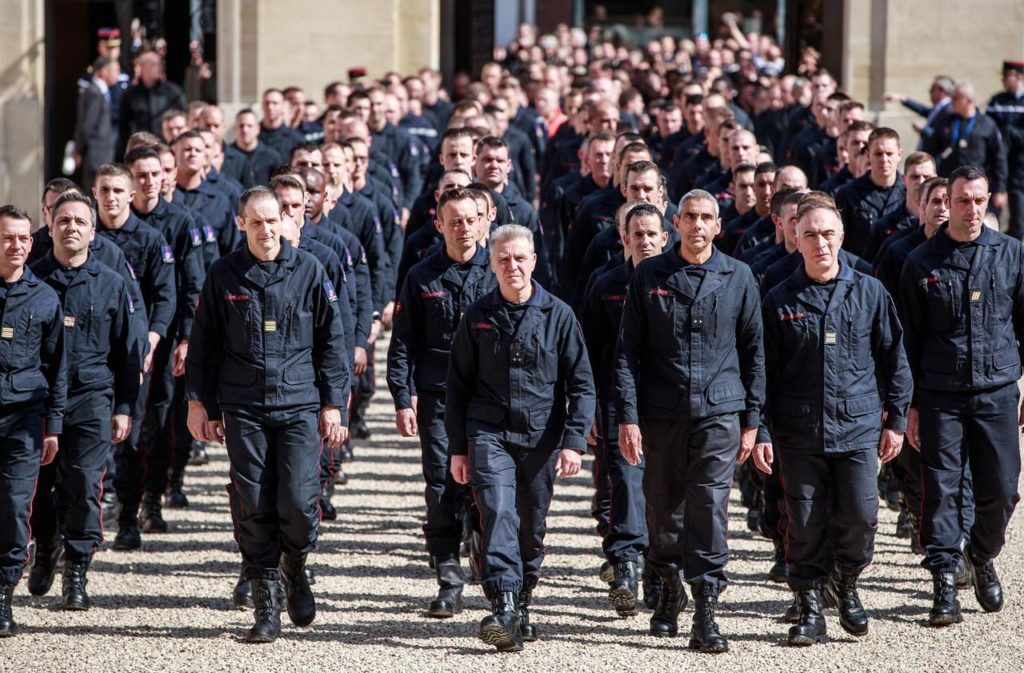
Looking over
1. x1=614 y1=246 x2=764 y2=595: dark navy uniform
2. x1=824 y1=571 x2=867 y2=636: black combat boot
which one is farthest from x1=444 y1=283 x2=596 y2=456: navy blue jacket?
x1=824 y1=571 x2=867 y2=636: black combat boot

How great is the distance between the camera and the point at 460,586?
8891 millimetres

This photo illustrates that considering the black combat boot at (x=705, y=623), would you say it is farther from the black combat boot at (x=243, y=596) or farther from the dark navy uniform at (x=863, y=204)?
the dark navy uniform at (x=863, y=204)

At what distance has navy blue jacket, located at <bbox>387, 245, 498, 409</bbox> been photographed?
9.09 meters

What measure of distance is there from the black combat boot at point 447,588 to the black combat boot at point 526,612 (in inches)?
18.2

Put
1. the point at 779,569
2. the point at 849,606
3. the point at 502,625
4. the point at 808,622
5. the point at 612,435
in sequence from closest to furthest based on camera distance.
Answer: the point at 502,625
the point at 808,622
the point at 849,606
the point at 612,435
the point at 779,569

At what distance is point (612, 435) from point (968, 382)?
66.3 inches

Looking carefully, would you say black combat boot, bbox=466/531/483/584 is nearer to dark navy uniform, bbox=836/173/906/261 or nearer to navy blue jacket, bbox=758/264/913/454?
navy blue jacket, bbox=758/264/913/454

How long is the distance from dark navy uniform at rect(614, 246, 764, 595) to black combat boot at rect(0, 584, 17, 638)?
9.36ft

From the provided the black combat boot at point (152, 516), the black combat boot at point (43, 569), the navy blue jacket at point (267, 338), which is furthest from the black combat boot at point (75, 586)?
the black combat boot at point (152, 516)

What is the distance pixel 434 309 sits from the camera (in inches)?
359

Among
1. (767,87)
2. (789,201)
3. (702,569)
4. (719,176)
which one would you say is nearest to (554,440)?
(702,569)

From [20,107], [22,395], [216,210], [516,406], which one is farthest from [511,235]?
[20,107]

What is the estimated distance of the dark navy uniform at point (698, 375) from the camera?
26.9ft

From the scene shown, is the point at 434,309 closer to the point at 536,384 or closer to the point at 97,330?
the point at 536,384
